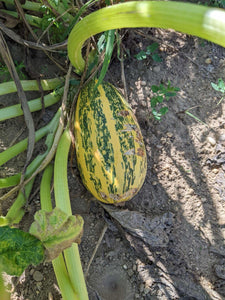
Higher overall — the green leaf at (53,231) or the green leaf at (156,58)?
the green leaf at (156,58)

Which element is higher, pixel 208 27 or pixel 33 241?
pixel 208 27

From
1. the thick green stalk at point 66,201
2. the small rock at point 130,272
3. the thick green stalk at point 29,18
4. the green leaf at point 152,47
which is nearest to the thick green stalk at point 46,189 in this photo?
the thick green stalk at point 66,201

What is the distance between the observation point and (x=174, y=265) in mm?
1952

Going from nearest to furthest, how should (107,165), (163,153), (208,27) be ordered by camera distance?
1. (208,27)
2. (107,165)
3. (163,153)

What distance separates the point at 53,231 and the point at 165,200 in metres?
0.98

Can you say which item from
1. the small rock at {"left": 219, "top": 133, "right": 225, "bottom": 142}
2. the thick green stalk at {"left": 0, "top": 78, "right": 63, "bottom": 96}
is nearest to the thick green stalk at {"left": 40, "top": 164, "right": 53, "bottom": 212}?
the thick green stalk at {"left": 0, "top": 78, "right": 63, "bottom": 96}

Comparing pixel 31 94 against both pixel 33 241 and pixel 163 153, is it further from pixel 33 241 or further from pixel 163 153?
pixel 33 241

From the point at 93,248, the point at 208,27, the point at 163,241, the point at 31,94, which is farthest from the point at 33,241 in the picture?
the point at 31,94

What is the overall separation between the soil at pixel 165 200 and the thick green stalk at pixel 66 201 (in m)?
0.29

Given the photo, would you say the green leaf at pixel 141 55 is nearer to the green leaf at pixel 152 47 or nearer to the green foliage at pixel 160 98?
the green leaf at pixel 152 47

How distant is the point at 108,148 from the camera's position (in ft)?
5.82

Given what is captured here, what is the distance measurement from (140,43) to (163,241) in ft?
4.84

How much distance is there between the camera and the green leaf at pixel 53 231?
134cm

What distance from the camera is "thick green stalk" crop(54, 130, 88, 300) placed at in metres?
1.57
